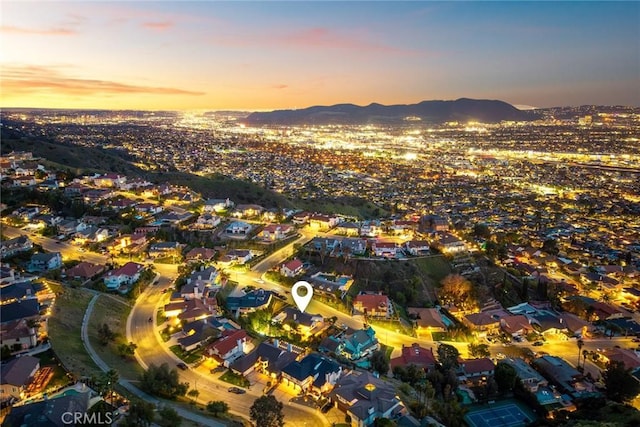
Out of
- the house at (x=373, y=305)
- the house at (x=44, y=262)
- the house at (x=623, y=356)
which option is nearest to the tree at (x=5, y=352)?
the house at (x=44, y=262)

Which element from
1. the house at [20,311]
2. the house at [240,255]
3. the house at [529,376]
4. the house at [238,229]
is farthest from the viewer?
the house at [238,229]

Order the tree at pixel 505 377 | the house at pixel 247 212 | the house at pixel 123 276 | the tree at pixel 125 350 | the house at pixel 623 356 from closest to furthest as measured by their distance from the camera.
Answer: the tree at pixel 125 350 → the tree at pixel 505 377 → the house at pixel 623 356 → the house at pixel 123 276 → the house at pixel 247 212

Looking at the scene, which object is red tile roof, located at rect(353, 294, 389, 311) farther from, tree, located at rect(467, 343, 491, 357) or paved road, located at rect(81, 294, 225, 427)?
paved road, located at rect(81, 294, 225, 427)

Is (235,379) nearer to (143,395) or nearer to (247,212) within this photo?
(143,395)

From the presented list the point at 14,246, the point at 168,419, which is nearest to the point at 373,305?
the point at 168,419

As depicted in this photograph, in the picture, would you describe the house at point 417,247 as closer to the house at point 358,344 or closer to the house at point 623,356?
the house at point 358,344

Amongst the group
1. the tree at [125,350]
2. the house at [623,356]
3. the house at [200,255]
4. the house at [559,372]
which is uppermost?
the house at [200,255]

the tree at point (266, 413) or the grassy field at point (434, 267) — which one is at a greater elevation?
the tree at point (266, 413)
